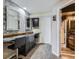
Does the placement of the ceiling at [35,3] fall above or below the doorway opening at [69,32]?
above

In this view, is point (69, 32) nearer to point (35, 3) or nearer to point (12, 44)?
point (35, 3)

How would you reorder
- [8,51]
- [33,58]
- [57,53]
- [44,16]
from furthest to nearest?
[44,16] → [57,53] → [33,58] → [8,51]

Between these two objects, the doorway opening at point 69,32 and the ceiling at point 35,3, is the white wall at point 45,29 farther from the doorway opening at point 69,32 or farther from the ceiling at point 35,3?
the ceiling at point 35,3

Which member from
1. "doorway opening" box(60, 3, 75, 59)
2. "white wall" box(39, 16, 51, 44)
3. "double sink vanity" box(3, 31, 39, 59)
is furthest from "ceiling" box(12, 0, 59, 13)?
"white wall" box(39, 16, 51, 44)

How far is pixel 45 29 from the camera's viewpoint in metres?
8.38

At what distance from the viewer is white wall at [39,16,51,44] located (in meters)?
8.31

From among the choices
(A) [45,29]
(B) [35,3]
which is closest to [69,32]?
(A) [45,29]

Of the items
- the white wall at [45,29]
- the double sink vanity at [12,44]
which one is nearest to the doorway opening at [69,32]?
the white wall at [45,29]

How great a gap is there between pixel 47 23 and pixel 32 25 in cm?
135

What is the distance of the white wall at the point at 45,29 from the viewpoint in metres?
8.31

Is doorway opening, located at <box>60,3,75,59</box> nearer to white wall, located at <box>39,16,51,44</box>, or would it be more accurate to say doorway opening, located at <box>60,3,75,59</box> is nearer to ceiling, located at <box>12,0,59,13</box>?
ceiling, located at <box>12,0,59,13</box>

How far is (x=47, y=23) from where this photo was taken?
8.34 metres
